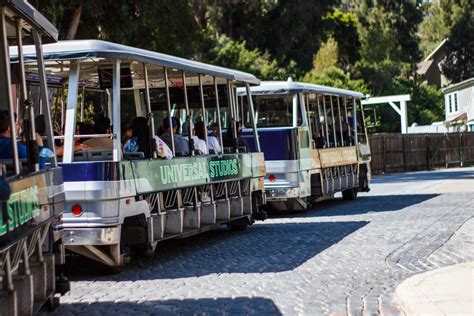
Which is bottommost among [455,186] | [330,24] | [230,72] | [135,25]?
[455,186]

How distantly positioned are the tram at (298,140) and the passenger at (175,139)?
4.06 metres

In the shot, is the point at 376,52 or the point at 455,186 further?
the point at 376,52

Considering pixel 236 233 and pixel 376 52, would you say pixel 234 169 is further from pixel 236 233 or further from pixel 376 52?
pixel 376 52

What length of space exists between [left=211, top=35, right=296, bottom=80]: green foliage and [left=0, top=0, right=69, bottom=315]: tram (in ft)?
134

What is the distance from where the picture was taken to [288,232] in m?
16.4

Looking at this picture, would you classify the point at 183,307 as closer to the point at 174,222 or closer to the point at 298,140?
the point at 174,222

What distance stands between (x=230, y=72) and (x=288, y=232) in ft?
10.5

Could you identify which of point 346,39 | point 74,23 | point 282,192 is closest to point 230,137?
point 282,192

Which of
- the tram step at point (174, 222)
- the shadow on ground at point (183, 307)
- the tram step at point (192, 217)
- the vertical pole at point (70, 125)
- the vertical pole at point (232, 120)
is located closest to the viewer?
the shadow on ground at point (183, 307)

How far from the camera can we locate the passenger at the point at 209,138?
48.4 feet

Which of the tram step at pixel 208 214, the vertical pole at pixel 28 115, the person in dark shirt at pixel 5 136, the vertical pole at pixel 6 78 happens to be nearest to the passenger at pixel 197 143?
Result: the tram step at pixel 208 214

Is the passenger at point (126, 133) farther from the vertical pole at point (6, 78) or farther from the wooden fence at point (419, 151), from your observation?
the wooden fence at point (419, 151)

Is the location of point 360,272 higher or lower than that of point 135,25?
lower

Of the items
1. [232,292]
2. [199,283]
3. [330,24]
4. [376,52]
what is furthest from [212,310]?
[376,52]
